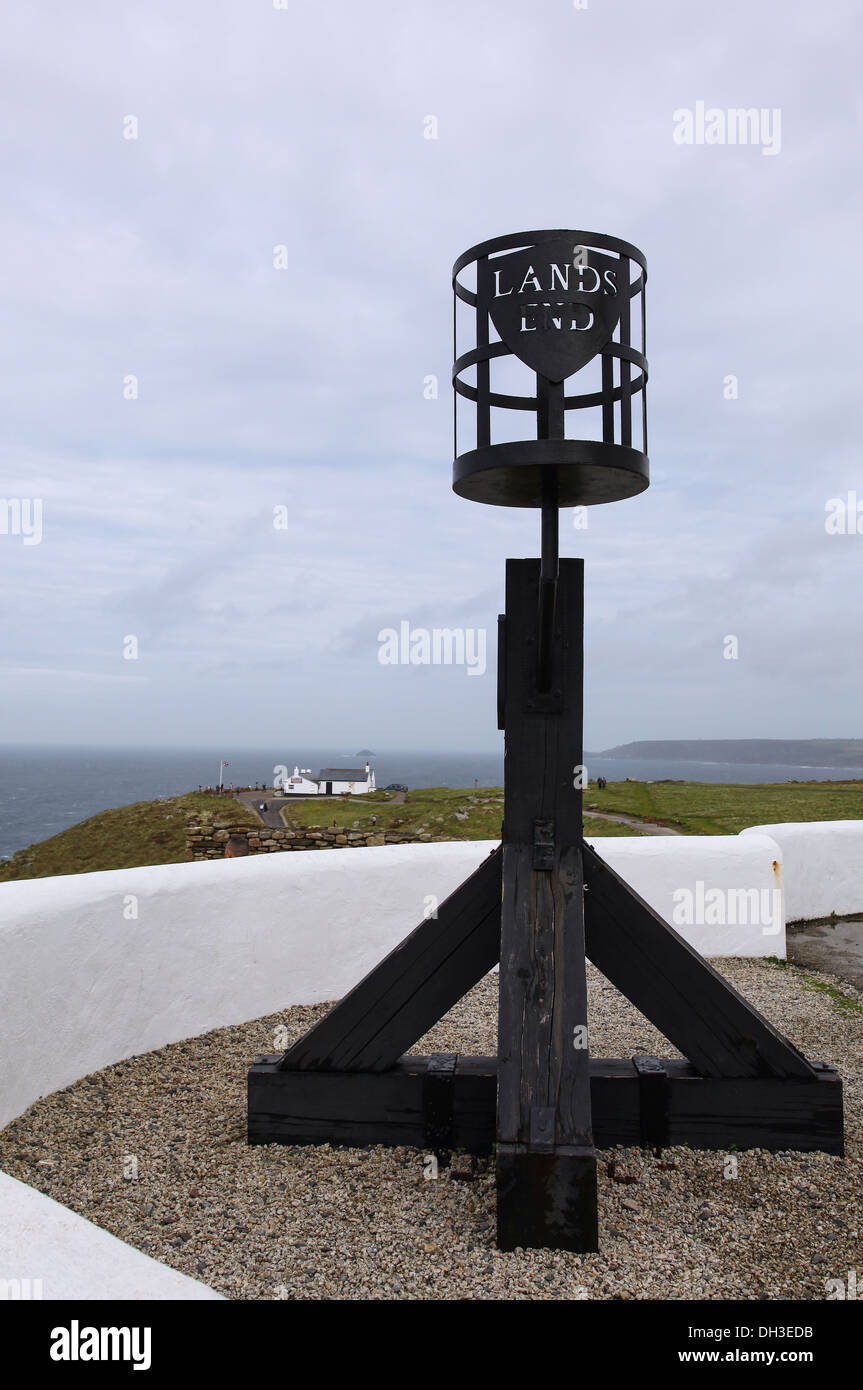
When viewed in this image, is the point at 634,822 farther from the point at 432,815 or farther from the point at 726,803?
the point at 432,815

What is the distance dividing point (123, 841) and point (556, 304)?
13037mm

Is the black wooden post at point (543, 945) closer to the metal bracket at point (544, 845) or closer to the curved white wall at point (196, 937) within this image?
the metal bracket at point (544, 845)

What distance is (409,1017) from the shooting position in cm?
371

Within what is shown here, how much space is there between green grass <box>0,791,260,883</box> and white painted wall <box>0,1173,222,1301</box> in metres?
10.2

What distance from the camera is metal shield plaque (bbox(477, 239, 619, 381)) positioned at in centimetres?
309

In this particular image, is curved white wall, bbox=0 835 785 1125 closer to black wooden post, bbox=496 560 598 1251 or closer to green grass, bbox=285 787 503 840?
black wooden post, bbox=496 560 598 1251

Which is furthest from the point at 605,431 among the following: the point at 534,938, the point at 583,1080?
the point at 583,1080

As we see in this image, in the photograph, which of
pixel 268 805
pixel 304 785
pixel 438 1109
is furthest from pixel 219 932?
pixel 304 785

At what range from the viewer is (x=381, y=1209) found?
10.8ft

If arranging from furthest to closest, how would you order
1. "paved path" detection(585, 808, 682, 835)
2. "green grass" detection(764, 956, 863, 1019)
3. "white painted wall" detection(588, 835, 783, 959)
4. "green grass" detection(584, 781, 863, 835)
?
"green grass" detection(584, 781, 863, 835) < "paved path" detection(585, 808, 682, 835) < "white painted wall" detection(588, 835, 783, 959) < "green grass" detection(764, 956, 863, 1019)

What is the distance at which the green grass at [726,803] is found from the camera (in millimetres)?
11969

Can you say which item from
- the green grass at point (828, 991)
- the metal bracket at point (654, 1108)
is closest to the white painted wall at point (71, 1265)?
the metal bracket at point (654, 1108)

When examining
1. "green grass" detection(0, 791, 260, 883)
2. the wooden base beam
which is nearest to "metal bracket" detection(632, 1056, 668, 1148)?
the wooden base beam
